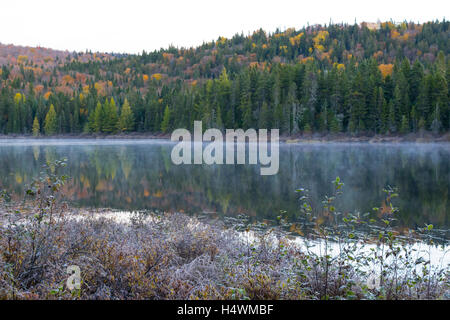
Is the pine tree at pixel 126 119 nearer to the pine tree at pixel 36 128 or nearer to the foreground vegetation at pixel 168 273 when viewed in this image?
the pine tree at pixel 36 128

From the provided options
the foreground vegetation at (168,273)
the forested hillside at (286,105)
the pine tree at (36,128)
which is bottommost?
the pine tree at (36,128)

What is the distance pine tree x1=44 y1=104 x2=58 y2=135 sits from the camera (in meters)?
110

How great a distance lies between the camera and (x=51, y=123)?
110188 millimetres

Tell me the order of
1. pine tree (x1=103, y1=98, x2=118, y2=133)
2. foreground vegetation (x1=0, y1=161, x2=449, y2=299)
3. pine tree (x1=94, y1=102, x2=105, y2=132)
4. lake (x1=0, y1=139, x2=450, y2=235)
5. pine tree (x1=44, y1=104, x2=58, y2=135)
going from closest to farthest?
1. foreground vegetation (x1=0, y1=161, x2=449, y2=299)
2. lake (x1=0, y1=139, x2=450, y2=235)
3. pine tree (x1=103, y1=98, x2=118, y2=133)
4. pine tree (x1=94, y1=102, x2=105, y2=132)
5. pine tree (x1=44, y1=104, x2=58, y2=135)

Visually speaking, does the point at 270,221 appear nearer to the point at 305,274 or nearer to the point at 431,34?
the point at 305,274

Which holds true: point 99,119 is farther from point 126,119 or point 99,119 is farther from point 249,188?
point 249,188

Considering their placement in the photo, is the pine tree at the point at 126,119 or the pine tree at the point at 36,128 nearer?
the pine tree at the point at 126,119

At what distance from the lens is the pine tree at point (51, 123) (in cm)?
11012

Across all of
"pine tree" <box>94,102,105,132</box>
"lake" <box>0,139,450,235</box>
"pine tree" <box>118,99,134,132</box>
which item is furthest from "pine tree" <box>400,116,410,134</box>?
"pine tree" <box>94,102,105,132</box>

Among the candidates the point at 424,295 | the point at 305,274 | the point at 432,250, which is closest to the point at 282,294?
the point at 305,274

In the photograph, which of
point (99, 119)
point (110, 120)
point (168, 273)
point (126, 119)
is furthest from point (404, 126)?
point (99, 119)

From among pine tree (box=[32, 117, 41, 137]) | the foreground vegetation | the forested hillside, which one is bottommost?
pine tree (box=[32, 117, 41, 137])

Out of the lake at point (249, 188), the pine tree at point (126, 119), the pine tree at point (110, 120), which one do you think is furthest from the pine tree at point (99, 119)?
the lake at point (249, 188)

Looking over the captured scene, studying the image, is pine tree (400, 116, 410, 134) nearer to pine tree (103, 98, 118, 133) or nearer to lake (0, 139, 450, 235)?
lake (0, 139, 450, 235)
